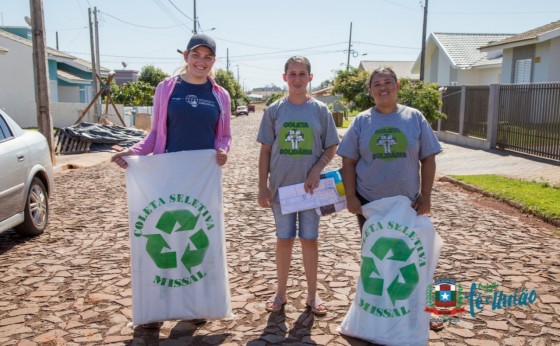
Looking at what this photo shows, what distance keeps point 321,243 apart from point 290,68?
2792mm

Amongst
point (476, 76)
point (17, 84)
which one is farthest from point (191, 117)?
point (17, 84)

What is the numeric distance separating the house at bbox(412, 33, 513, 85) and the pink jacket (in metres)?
24.6

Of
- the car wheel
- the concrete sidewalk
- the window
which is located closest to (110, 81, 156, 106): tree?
the window

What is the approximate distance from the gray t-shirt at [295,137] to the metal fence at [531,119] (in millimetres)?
10370

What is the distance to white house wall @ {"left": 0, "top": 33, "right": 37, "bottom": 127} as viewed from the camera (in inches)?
1132

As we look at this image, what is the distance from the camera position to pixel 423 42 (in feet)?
94.1

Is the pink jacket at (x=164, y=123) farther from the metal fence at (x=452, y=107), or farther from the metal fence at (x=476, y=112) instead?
the metal fence at (x=452, y=107)

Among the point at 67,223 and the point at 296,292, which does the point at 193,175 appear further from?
the point at 67,223

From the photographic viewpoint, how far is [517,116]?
46.9 ft

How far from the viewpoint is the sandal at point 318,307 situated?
13.3 feet

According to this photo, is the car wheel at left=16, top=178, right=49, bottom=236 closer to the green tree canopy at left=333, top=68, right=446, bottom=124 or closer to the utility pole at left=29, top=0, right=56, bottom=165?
the utility pole at left=29, top=0, right=56, bottom=165

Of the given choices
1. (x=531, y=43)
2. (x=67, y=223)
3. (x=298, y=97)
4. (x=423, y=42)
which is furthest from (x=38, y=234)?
(x=423, y=42)

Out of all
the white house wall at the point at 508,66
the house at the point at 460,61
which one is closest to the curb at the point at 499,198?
the white house wall at the point at 508,66

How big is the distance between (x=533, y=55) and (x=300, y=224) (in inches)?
797
